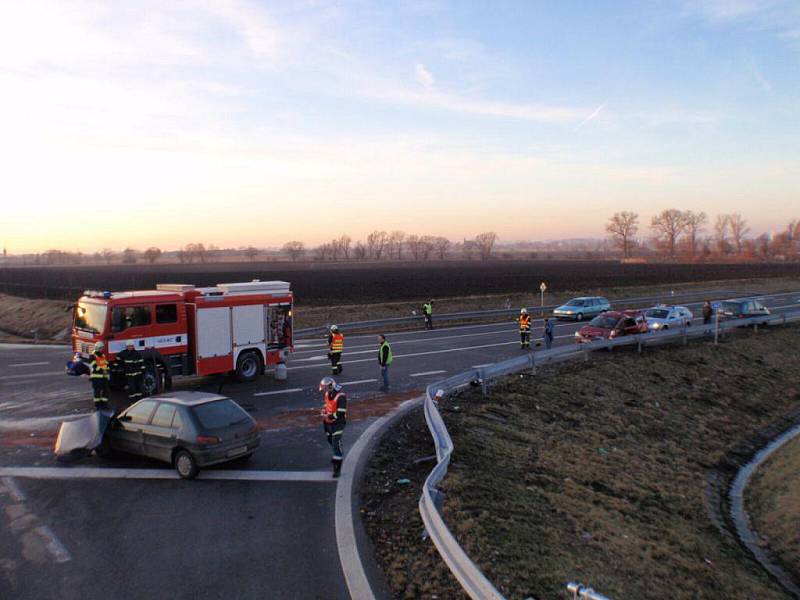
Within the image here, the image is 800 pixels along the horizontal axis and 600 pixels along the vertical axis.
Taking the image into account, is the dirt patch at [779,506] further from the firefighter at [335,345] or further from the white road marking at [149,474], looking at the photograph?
the firefighter at [335,345]

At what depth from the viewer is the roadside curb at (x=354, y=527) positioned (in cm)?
691

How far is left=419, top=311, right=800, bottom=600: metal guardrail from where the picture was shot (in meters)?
6.07

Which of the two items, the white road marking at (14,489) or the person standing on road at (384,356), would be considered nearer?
the white road marking at (14,489)

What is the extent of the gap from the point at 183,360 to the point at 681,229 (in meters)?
179

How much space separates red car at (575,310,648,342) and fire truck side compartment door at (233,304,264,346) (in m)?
13.5

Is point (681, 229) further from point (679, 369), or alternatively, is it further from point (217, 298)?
point (217, 298)

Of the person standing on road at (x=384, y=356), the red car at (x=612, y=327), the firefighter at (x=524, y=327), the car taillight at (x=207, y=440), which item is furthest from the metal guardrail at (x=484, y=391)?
the car taillight at (x=207, y=440)

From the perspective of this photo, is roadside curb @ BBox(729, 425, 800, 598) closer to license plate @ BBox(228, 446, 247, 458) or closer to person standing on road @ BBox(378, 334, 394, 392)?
person standing on road @ BBox(378, 334, 394, 392)

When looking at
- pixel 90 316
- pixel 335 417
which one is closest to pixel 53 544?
pixel 335 417

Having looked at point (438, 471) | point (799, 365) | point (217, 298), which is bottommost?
point (799, 365)

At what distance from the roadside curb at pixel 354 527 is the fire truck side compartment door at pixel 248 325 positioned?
657 cm

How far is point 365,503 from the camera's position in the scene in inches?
372

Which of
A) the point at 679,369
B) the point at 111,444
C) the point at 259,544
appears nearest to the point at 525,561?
the point at 259,544

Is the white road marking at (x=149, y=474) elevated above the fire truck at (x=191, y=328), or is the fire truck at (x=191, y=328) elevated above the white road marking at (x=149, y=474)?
the fire truck at (x=191, y=328)
